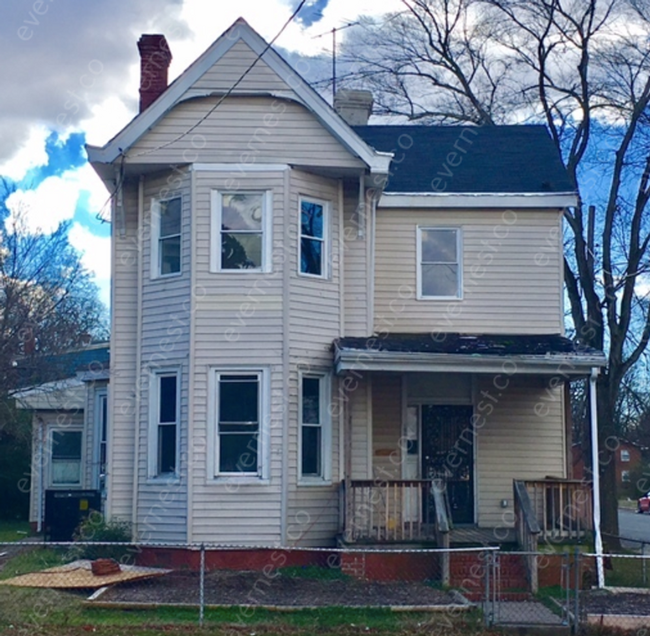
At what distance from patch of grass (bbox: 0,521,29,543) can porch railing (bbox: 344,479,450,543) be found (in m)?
10.2

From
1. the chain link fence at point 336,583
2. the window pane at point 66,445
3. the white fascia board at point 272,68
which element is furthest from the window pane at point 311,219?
the window pane at point 66,445

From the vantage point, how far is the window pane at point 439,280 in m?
18.6

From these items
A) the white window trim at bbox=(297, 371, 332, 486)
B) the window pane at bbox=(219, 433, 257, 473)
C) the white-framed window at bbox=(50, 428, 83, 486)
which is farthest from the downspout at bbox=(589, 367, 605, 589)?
the white-framed window at bbox=(50, 428, 83, 486)

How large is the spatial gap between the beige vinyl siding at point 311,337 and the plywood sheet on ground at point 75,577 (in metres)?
2.58

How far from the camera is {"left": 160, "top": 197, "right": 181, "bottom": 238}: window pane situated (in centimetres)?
1669

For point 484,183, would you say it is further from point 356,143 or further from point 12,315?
point 12,315

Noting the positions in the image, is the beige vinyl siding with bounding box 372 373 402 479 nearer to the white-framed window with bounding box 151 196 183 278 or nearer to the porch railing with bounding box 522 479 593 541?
the porch railing with bounding box 522 479 593 541

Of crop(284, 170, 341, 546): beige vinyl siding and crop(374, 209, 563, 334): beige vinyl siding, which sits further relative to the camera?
crop(374, 209, 563, 334): beige vinyl siding

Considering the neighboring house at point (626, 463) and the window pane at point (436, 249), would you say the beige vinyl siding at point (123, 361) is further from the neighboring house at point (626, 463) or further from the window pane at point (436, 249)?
the neighboring house at point (626, 463)

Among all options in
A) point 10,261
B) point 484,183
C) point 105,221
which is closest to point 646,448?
point 10,261

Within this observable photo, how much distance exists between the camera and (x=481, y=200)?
60.9 ft

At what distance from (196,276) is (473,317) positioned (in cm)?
529

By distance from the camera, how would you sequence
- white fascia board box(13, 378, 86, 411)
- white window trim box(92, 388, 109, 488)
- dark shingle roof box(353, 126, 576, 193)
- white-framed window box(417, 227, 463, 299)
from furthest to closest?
1. white fascia board box(13, 378, 86, 411)
2. white window trim box(92, 388, 109, 488)
3. dark shingle roof box(353, 126, 576, 193)
4. white-framed window box(417, 227, 463, 299)

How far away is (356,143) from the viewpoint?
16.4 metres
